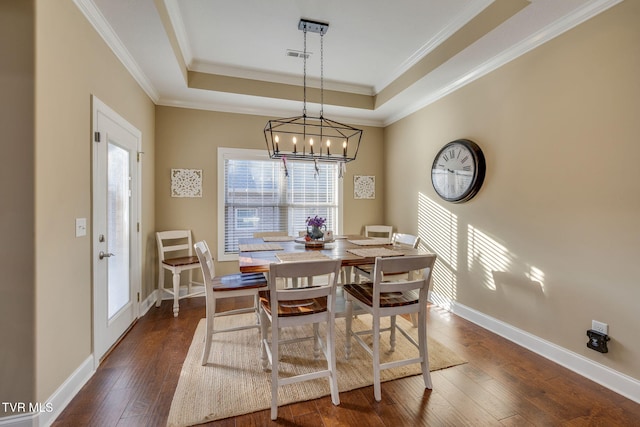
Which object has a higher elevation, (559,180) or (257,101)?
(257,101)

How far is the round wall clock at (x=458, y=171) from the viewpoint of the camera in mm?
2942

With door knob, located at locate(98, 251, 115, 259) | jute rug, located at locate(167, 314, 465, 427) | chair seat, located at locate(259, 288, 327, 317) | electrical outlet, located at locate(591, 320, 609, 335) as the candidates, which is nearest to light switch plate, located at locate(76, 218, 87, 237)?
door knob, located at locate(98, 251, 115, 259)

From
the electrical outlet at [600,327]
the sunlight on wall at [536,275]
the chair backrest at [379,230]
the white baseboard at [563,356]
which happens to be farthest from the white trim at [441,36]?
the white baseboard at [563,356]

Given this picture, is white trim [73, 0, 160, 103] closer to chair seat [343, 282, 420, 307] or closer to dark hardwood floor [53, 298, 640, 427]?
dark hardwood floor [53, 298, 640, 427]

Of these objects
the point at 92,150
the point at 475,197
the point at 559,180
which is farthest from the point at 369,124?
the point at 92,150

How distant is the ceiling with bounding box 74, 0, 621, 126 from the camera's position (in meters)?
2.21

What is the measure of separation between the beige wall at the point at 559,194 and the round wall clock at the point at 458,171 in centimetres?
9

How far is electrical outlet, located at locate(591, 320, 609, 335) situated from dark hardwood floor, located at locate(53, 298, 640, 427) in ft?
1.26

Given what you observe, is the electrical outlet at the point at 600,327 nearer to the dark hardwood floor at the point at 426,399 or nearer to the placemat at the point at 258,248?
the dark hardwood floor at the point at 426,399

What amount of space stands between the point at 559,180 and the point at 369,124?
2.95 m

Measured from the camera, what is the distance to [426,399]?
1850mm

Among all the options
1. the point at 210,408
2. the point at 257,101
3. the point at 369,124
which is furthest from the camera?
the point at 369,124

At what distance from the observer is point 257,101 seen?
3.80m

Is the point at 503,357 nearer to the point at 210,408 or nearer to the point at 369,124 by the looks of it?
Result: the point at 210,408
